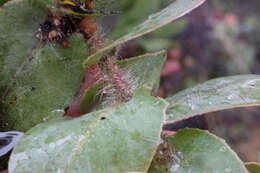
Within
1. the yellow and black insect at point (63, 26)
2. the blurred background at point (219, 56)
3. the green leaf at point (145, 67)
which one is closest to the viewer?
the yellow and black insect at point (63, 26)

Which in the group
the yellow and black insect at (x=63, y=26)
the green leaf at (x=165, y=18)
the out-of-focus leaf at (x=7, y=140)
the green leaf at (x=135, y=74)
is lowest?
the out-of-focus leaf at (x=7, y=140)

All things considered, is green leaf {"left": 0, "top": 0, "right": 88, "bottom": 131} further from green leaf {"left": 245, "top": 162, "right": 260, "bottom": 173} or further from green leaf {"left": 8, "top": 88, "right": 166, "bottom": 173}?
green leaf {"left": 245, "top": 162, "right": 260, "bottom": 173}

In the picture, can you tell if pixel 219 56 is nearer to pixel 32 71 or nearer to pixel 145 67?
pixel 145 67

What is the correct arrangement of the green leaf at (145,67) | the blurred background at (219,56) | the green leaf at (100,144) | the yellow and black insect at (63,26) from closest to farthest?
the green leaf at (100,144) → the yellow and black insect at (63,26) → the green leaf at (145,67) → the blurred background at (219,56)

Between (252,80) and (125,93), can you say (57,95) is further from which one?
(252,80)

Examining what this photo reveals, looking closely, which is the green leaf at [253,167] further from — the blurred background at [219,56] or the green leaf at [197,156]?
the blurred background at [219,56]

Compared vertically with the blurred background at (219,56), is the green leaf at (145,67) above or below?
above

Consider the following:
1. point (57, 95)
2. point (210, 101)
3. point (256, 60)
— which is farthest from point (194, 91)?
point (256, 60)

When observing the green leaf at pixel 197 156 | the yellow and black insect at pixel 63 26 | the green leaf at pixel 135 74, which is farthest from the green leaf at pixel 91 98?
the green leaf at pixel 197 156
